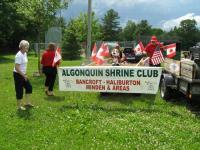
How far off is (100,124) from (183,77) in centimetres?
320

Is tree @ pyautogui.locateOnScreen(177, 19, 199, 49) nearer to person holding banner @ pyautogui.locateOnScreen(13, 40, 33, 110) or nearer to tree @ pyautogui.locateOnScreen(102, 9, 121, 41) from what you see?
tree @ pyautogui.locateOnScreen(102, 9, 121, 41)

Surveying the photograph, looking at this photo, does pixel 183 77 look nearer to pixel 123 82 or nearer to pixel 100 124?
pixel 123 82

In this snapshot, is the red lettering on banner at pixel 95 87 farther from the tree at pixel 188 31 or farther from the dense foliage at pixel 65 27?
the tree at pixel 188 31

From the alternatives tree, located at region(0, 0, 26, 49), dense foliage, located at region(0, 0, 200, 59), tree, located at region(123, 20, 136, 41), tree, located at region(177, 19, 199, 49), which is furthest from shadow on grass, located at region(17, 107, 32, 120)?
tree, located at region(123, 20, 136, 41)

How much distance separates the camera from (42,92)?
53.4 feet

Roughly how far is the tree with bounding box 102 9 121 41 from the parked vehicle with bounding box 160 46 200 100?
383ft

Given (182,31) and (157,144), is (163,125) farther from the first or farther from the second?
(182,31)

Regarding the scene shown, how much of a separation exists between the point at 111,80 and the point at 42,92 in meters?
3.86

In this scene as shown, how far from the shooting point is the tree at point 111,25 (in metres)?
134

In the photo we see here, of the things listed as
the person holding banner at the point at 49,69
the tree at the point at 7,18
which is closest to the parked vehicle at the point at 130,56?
the tree at the point at 7,18

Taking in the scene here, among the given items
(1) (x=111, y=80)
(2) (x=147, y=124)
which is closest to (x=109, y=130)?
(2) (x=147, y=124)

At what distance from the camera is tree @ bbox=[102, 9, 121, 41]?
134025mm

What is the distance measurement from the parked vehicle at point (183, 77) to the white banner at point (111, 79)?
2.19 feet

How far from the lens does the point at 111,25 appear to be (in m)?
138
